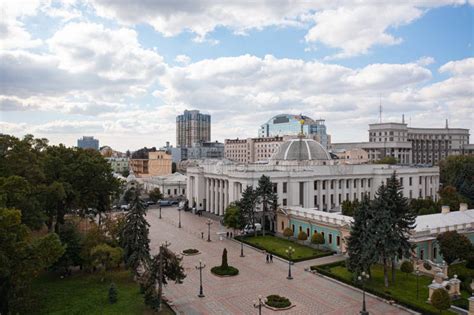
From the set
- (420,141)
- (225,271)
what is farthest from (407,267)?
(420,141)

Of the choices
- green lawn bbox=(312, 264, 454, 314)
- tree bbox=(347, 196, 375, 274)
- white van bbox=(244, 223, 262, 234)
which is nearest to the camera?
green lawn bbox=(312, 264, 454, 314)

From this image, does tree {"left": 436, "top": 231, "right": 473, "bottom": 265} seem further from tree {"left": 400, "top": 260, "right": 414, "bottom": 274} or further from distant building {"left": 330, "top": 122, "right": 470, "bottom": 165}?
distant building {"left": 330, "top": 122, "right": 470, "bottom": 165}

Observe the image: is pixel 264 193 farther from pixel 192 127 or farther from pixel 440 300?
pixel 192 127

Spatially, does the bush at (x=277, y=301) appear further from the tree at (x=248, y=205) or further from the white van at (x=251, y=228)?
the white van at (x=251, y=228)

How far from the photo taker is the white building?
5156 cm

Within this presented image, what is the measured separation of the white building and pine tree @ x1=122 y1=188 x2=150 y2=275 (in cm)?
2300

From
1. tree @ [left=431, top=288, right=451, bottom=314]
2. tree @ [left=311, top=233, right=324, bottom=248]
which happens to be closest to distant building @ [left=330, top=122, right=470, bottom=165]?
tree @ [left=311, top=233, right=324, bottom=248]

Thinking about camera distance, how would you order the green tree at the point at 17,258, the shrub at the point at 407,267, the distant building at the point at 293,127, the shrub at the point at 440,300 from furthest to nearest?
the distant building at the point at 293,127 → the shrub at the point at 407,267 → the shrub at the point at 440,300 → the green tree at the point at 17,258

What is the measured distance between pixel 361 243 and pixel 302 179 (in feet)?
84.9

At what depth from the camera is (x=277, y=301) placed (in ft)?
79.0

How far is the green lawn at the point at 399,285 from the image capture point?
77.3ft

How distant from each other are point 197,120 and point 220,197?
124 m

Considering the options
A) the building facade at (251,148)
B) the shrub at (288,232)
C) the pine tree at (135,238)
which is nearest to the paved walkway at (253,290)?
the pine tree at (135,238)

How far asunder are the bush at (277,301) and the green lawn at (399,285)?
5.85 meters
